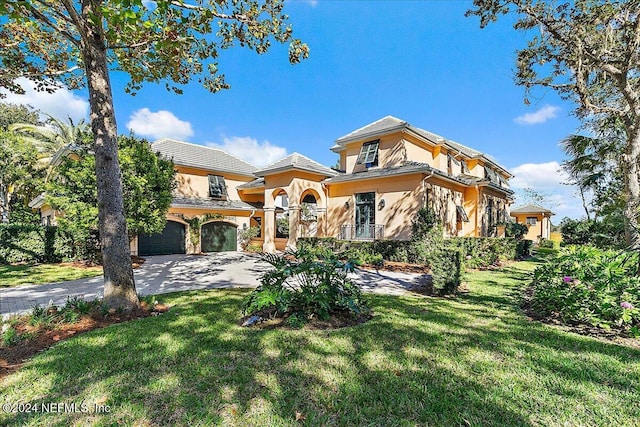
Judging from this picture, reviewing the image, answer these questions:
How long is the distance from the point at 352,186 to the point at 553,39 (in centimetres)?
1228

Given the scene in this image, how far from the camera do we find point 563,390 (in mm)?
3113

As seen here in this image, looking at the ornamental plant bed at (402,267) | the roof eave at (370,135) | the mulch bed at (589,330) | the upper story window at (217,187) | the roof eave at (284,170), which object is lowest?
the ornamental plant bed at (402,267)

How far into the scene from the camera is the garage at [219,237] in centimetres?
2055

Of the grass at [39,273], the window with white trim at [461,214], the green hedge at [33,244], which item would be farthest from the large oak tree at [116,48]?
the window with white trim at [461,214]

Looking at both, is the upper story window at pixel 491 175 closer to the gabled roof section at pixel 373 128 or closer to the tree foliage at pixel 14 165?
the gabled roof section at pixel 373 128

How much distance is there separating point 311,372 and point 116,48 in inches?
302

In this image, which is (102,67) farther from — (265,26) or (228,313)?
(228,313)

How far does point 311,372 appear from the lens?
3.48 m

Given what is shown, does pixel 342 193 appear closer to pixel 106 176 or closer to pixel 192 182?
pixel 192 182

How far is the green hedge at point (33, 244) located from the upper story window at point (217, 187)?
8914 mm

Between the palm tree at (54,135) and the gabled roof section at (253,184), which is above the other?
the palm tree at (54,135)

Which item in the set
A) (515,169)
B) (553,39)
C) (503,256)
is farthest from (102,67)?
(515,169)

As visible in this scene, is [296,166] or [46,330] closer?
[46,330]

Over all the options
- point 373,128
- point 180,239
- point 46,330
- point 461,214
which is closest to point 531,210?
point 461,214
